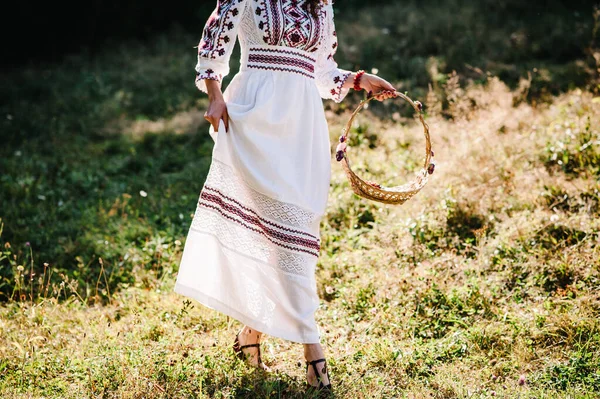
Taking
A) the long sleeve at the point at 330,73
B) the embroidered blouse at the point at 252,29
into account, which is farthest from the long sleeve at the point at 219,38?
the long sleeve at the point at 330,73

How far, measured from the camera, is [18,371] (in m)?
3.10

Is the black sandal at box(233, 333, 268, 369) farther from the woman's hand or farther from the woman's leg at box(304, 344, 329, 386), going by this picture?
the woman's hand

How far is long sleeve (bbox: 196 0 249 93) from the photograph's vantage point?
2.81 m

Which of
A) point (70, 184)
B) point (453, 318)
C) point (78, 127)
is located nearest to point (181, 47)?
point (78, 127)

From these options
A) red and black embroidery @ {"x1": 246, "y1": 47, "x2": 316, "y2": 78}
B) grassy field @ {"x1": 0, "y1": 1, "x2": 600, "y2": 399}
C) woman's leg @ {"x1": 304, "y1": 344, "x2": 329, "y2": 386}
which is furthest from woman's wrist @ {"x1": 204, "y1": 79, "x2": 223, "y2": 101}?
woman's leg @ {"x1": 304, "y1": 344, "x2": 329, "y2": 386}

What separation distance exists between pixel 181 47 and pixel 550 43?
643cm

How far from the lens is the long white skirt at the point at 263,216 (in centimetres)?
287

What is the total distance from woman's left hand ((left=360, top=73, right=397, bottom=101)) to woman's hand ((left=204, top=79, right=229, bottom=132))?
0.83 m

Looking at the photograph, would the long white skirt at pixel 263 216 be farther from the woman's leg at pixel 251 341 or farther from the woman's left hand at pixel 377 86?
the woman's left hand at pixel 377 86

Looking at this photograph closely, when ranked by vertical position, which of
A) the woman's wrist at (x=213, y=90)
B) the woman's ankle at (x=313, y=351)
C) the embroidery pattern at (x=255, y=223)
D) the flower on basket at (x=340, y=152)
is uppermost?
the woman's wrist at (x=213, y=90)

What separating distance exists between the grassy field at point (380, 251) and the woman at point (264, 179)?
0.42 metres

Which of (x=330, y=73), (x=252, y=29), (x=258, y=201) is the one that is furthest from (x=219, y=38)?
(x=258, y=201)

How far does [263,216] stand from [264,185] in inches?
6.6

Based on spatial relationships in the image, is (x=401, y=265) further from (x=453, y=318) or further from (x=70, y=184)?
(x=70, y=184)
